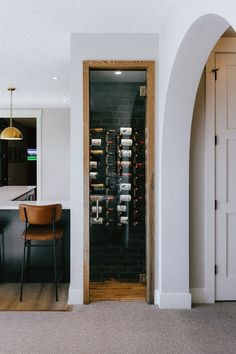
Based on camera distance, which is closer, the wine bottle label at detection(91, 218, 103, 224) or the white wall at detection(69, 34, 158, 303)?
the white wall at detection(69, 34, 158, 303)

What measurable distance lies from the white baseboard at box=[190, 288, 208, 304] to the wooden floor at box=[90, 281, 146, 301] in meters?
0.53

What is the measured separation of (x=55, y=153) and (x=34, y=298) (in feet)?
17.2

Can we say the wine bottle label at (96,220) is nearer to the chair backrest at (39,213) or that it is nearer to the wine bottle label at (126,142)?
the chair backrest at (39,213)

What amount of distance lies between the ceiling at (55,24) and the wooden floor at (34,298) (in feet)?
9.03

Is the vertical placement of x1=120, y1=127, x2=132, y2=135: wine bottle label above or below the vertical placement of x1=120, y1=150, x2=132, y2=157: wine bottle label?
above

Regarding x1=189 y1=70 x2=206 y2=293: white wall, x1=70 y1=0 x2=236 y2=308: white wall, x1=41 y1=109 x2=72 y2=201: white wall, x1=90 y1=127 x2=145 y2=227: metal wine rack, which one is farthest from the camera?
x1=41 y1=109 x2=72 y2=201: white wall

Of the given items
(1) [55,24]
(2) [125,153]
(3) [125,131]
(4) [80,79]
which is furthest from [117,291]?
(1) [55,24]

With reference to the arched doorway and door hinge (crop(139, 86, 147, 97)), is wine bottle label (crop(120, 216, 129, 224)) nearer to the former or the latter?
the arched doorway

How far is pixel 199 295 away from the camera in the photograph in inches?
171

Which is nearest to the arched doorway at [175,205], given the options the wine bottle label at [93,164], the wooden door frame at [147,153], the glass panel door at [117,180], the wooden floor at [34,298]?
the wooden door frame at [147,153]

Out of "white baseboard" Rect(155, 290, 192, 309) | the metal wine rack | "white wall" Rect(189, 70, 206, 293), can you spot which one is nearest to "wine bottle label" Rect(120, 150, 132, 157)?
the metal wine rack

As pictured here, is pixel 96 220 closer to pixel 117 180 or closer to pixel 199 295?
pixel 117 180

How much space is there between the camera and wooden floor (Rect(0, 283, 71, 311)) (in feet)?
13.7

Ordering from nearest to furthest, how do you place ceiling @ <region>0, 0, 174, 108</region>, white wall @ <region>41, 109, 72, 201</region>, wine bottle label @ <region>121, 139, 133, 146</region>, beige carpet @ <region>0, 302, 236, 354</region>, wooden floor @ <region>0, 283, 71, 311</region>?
beige carpet @ <region>0, 302, 236, 354</region> → ceiling @ <region>0, 0, 174, 108</region> → wooden floor @ <region>0, 283, 71, 311</region> → wine bottle label @ <region>121, 139, 133, 146</region> → white wall @ <region>41, 109, 72, 201</region>
